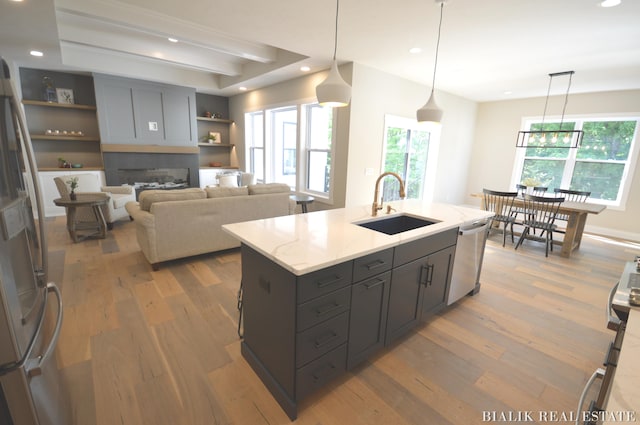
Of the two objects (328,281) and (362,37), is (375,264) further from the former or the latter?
(362,37)

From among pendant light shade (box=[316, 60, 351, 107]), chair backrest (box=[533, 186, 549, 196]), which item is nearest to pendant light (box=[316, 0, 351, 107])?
pendant light shade (box=[316, 60, 351, 107])

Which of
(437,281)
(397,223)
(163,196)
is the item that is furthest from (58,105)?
(437,281)

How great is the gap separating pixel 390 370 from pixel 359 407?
1.25 feet

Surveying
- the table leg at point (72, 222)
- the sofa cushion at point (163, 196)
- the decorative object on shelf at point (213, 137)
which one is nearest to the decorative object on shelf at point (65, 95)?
the decorative object on shelf at point (213, 137)

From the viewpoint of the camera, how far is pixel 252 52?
14.8 ft

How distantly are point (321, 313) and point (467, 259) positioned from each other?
Result: 1.78 metres

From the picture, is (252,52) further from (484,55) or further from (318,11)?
(484,55)

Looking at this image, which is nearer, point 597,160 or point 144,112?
point 597,160

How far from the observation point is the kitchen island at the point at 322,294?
147 centimetres

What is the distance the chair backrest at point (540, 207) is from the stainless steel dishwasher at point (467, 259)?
7.17 ft

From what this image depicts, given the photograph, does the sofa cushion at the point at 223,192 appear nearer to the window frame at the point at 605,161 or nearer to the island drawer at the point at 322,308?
the island drawer at the point at 322,308

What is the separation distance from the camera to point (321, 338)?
1557 mm

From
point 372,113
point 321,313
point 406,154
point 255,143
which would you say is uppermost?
point 372,113

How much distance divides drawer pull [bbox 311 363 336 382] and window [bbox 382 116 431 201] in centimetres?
390
